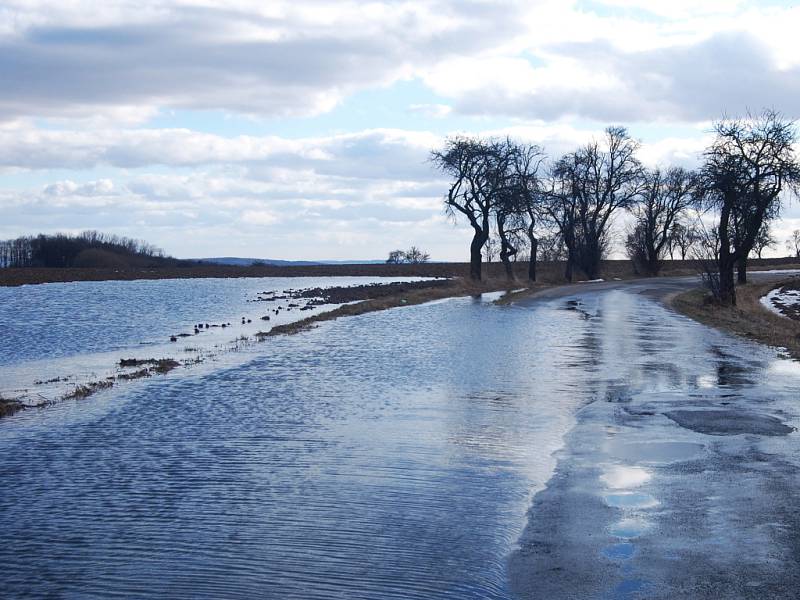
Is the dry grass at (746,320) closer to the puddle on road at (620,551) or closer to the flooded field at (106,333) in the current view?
the flooded field at (106,333)

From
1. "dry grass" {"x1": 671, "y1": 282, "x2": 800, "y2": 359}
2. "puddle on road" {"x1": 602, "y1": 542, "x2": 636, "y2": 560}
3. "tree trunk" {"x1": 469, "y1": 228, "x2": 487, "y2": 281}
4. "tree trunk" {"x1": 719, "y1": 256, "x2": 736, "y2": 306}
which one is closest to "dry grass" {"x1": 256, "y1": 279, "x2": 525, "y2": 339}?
"tree trunk" {"x1": 469, "y1": 228, "x2": 487, "y2": 281}

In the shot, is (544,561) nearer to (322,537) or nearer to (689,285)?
(322,537)

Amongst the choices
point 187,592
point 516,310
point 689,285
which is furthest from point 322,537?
point 689,285

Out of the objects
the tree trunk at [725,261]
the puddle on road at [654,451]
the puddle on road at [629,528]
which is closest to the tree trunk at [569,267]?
the tree trunk at [725,261]

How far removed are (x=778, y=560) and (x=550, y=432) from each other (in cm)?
541

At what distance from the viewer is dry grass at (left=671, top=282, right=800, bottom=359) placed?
24225 mm

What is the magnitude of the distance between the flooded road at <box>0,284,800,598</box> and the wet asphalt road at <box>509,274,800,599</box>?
3 cm

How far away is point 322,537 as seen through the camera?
737cm

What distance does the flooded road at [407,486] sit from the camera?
21.1 ft

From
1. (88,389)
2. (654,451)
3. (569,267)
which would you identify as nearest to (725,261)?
(88,389)

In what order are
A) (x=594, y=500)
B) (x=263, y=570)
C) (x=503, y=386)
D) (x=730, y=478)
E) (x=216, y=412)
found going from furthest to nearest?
(x=503, y=386) < (x=216, y=412) < (x=730, y=478) < (x=594, y=500) < (x=263, y=570)

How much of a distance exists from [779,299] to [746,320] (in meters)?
18.0

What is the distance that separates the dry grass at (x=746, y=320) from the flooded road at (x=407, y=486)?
6.19 metres

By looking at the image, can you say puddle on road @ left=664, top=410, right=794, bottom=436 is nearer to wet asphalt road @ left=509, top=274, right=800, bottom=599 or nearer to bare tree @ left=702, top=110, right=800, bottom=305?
wet asphalt road @ left=509, top=274, right=800, bottom=599
